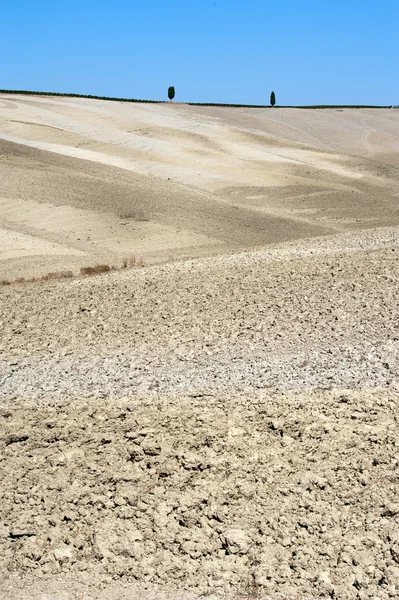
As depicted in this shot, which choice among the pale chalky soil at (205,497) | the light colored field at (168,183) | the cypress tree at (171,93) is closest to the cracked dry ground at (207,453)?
the pale chalky soil at (205,497)

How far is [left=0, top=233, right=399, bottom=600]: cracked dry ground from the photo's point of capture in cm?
719

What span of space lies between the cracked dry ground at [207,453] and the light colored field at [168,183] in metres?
9.35

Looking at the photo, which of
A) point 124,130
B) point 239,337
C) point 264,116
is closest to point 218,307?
point 239,337

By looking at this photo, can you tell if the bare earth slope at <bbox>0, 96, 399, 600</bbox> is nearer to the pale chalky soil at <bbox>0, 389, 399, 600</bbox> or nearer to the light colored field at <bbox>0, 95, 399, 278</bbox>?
the pale chalky soil at <bbox>0, 389, 399, 600</bbox>

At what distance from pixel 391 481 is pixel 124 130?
42179 mm

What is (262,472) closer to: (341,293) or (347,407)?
(347,407)

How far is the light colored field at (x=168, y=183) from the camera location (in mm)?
25750

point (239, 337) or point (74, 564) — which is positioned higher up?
point (239, 337)

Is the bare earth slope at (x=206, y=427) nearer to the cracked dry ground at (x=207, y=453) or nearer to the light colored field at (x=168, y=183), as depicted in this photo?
the cracked dry ground at (x=207, y=453)

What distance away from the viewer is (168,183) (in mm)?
34375

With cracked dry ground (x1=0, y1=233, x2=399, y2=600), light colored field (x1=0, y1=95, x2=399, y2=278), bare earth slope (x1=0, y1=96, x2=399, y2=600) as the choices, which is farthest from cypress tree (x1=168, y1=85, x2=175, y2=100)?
cracked dry ground (x1=0, y1=233, x2=399, y2=600)

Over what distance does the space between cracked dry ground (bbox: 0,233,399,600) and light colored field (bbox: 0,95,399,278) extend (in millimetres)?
9348

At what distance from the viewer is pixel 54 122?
48438 millimetres

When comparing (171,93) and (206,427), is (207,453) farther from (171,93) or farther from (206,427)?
(171,93)
